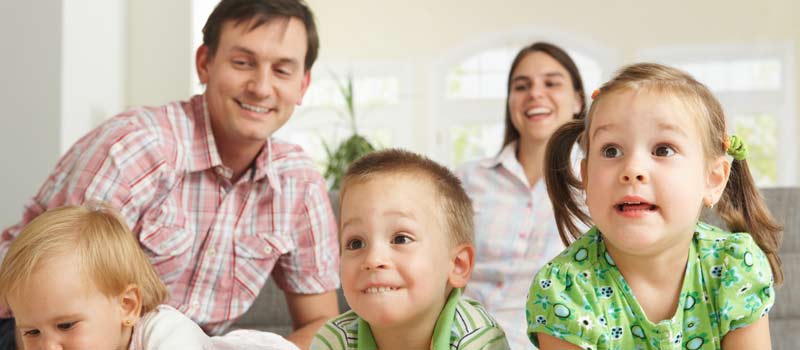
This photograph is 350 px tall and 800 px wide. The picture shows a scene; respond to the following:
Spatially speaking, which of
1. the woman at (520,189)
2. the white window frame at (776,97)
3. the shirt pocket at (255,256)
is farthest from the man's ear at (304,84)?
the white window frame at (776,97)

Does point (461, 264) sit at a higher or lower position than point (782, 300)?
higher

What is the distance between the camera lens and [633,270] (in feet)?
4.85

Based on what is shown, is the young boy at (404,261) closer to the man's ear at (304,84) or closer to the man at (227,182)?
the man at (227,182)

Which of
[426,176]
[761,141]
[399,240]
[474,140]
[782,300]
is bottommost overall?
[474,140]

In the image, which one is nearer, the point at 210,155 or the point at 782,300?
the point at 210,155

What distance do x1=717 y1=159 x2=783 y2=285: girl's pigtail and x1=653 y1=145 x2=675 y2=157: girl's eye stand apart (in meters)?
0.24

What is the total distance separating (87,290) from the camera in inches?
62.6

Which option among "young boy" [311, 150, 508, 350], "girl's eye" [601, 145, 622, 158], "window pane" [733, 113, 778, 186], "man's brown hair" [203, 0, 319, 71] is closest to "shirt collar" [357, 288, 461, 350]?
"young boy" [311, 150, 508, 350]

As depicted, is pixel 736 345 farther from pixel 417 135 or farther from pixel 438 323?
pixel 417 135

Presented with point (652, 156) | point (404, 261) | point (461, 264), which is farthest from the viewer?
point (461, 264)

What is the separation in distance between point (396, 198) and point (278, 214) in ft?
2.38

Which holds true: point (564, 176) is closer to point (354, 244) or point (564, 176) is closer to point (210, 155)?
point (354, 244)

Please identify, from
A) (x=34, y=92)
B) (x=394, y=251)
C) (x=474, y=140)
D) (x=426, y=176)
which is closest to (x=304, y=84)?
(x=426, y=176)

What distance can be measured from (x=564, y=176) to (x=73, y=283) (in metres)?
0.93
